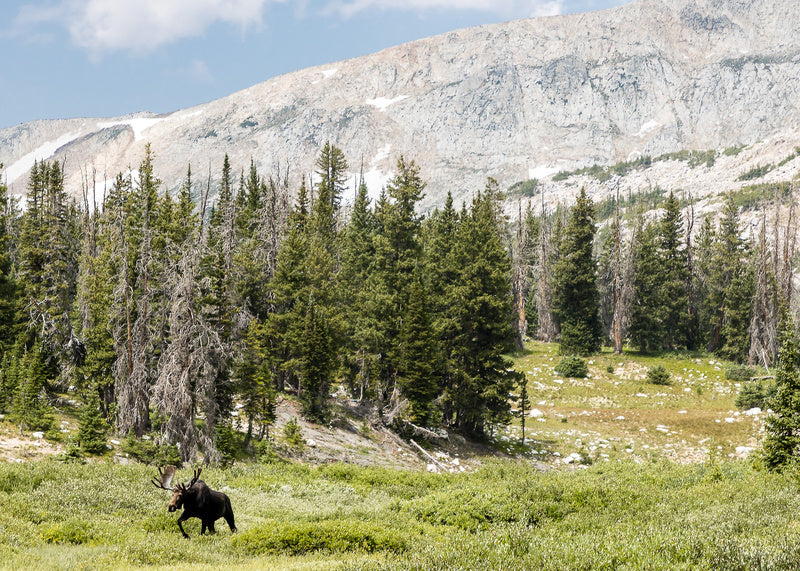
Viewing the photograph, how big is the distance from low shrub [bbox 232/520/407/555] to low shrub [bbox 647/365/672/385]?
41.5 m

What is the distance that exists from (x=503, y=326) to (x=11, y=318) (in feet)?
96.8

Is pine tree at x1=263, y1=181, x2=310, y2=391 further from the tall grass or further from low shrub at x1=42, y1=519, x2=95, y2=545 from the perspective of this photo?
low shrub at x1=42, y1=519, x2=95, y2=545

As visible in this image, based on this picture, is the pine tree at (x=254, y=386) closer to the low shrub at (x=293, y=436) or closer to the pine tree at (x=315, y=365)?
the low shrub at (x=293, y=436)

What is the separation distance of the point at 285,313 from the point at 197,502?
23406 millimetres

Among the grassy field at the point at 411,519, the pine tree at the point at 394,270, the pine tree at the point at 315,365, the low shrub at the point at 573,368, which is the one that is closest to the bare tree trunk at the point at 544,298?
the low shrub at the point at 573,368

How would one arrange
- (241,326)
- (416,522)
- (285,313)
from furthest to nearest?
(285,313) < (241,326) < (416,522)

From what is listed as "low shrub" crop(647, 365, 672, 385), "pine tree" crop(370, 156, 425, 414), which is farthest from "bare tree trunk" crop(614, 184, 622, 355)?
"pine tree" crop(370, 156, 425, 414)

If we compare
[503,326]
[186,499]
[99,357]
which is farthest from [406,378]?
[186,499]

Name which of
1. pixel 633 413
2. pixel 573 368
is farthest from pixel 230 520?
pixel 573 368

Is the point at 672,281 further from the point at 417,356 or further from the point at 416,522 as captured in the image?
the point at 416,522

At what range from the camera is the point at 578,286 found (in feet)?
189

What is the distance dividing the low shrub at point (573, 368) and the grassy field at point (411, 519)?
2832 centimetres

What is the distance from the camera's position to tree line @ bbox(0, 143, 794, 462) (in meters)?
22.9

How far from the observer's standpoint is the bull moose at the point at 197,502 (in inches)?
417
